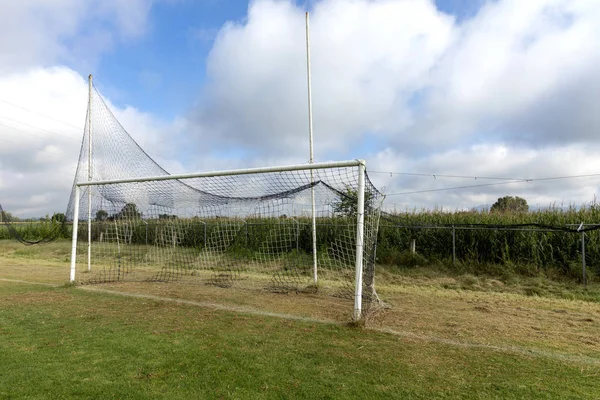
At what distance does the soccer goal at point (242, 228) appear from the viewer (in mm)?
7484

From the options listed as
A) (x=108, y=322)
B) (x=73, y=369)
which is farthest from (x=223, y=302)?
(x=73, y=369)

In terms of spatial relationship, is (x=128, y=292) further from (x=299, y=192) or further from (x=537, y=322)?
(x=537, y=322)

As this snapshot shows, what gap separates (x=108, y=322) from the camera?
5.91 meters

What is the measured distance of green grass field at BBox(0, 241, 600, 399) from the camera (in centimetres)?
356

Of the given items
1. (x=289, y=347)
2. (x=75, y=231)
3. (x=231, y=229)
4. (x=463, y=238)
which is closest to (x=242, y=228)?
(x=231, y=229)

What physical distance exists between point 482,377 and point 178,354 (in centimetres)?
339

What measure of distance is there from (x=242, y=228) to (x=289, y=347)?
396 inches

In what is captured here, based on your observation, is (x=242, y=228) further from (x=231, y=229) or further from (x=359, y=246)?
(x=359, y=246)

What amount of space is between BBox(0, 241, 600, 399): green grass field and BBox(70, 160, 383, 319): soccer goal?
3.76 feet

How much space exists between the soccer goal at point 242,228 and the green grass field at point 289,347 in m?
1.15

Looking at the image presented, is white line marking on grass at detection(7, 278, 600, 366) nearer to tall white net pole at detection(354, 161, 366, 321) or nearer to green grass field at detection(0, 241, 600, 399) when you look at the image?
green grass field at detection(0, 241, 600, 399)

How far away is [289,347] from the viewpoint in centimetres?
474

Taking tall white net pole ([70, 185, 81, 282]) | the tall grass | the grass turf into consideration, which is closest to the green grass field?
the grass turf

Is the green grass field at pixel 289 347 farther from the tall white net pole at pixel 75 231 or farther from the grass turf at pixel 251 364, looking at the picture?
the tall white net pole at pixel 75 231
